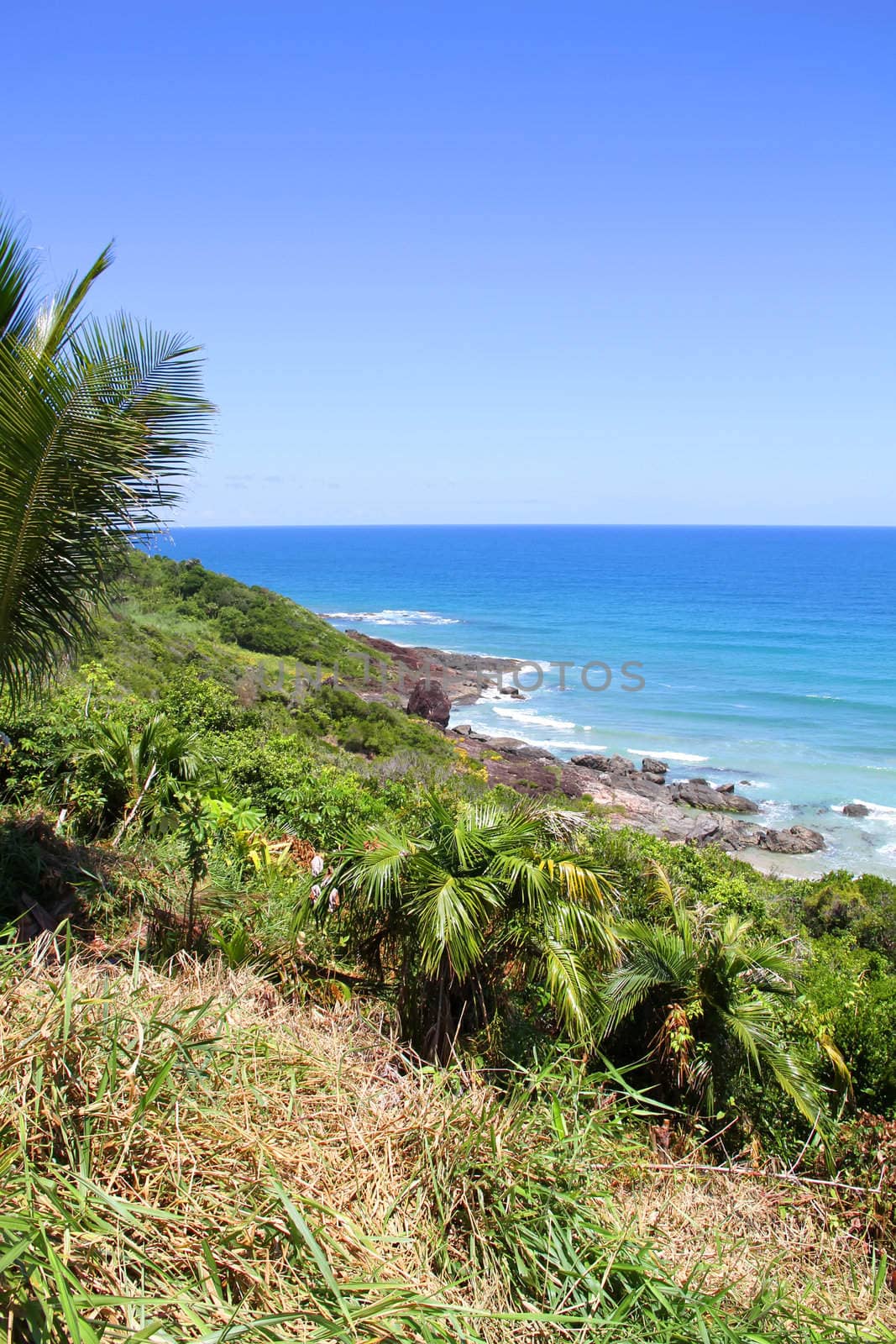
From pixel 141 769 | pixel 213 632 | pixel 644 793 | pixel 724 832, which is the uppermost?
pixel 213 632

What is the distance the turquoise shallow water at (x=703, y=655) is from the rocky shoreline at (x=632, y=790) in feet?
4.11

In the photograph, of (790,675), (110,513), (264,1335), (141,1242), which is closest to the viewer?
(264,1335)

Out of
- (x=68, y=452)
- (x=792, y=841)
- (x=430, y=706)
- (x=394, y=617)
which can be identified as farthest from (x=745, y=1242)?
(x=394, y=617)

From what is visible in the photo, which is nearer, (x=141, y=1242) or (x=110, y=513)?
(x=141, y=1242)

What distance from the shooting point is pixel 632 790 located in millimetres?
29172

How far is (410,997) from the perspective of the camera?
525 centimetres

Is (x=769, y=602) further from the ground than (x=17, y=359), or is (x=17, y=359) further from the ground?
(x=769, y=602)

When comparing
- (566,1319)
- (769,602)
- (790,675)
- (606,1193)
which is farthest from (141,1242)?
(769,602)

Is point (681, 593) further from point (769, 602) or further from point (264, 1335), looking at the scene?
point (264, 1335)

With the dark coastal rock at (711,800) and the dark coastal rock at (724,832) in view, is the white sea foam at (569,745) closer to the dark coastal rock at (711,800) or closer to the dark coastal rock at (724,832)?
the dark coastal rock at (711,800)

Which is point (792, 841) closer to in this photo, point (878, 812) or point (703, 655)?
point (878, 812)

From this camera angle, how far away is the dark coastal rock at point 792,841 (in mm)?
23938

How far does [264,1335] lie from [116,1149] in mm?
740

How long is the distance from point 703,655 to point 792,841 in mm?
34631
